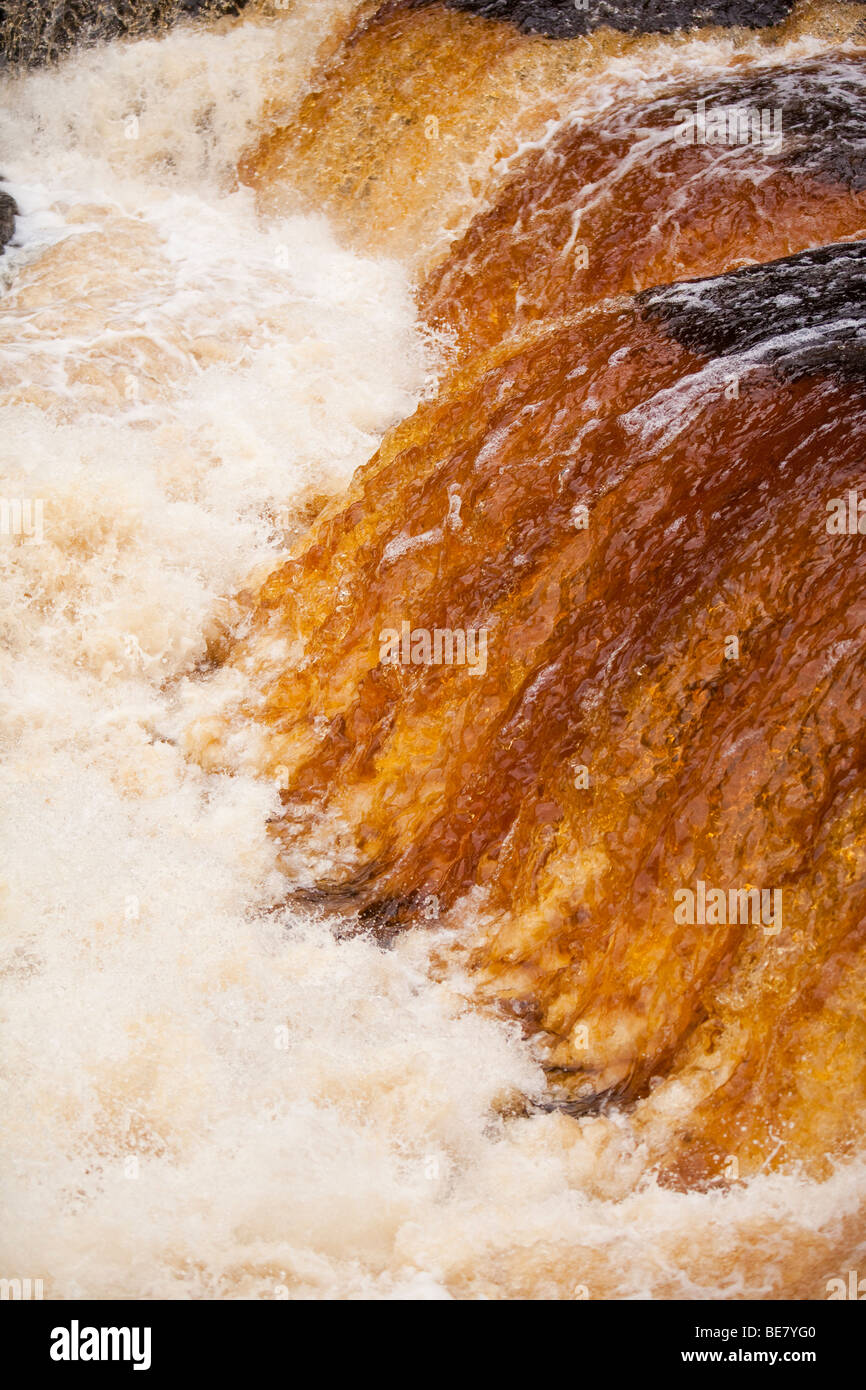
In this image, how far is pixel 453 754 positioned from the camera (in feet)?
14.1

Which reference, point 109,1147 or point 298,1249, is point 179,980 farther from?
point 298,1249

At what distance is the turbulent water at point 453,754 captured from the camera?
10.9ft

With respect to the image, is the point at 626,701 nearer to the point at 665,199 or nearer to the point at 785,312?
the point at 785,312

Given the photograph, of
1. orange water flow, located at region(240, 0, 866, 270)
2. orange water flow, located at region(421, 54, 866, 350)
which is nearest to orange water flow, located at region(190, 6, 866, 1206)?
orange water flow, located at region(421, 54, 866, 350)

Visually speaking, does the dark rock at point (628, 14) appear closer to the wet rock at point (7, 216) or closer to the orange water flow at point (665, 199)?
the orange water flow at point (665, 199)

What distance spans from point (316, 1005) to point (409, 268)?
4924mm

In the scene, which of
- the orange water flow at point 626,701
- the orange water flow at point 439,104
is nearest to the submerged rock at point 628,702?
the orange water flow at point 626,701

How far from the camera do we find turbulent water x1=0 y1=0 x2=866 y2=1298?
10.9 feet

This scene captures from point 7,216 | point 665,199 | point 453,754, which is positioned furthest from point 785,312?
point 7,216

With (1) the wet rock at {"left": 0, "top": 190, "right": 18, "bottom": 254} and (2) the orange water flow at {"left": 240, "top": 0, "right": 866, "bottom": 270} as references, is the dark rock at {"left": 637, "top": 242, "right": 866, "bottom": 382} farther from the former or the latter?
(1) the wet rock at {"left": 0, "top": 190, "right": 18, "bottom": 254}

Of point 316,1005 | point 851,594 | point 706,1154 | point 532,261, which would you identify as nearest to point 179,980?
point 316,1005

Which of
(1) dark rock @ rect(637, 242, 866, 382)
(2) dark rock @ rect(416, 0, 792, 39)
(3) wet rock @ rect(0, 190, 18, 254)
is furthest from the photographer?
(2) dark rock @ rect(416, 0, 792, 39)

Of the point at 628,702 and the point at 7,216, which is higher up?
the point at 7,216

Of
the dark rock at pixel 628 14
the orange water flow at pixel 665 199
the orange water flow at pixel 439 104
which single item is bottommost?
the orange water flow at pixel 665 199
